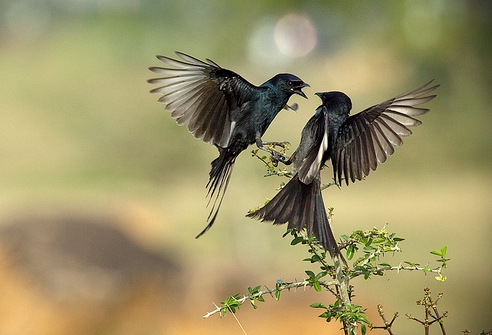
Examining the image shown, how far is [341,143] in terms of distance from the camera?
11.1ft

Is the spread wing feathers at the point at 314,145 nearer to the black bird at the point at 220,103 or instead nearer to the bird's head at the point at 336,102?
the bird's head at the point at 336,102

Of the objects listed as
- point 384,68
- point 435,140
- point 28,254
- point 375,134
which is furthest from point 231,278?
point 435,140

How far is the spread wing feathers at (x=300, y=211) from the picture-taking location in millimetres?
2912

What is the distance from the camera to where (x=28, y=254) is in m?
7.29

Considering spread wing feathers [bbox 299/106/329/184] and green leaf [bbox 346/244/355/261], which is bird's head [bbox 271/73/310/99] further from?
green leaf [bbox 346/244/355/261]

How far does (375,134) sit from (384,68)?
14528mm

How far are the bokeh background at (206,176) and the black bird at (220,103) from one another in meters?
3.64

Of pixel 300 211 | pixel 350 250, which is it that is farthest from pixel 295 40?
pixel 350 250

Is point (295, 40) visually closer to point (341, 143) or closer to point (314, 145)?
point (341, 143)

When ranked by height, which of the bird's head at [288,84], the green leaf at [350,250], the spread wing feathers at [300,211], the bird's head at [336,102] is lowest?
the green leaf at [350,250]

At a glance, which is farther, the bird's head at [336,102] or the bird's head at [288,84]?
the bird's head at [288,84]

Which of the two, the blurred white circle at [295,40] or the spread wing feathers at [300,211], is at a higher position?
the blurred white circle at [295,40]

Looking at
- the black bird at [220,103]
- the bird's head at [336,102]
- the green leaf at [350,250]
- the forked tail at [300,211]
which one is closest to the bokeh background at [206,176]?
the black bird at [220,103]

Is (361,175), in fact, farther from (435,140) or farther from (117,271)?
(435,140)
